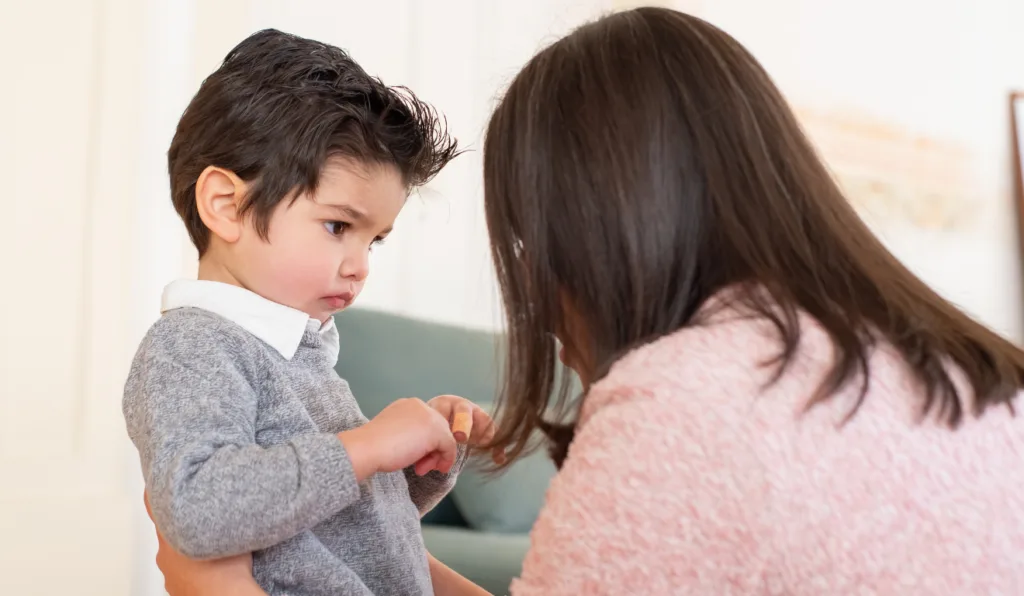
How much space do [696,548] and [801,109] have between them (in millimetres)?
3030

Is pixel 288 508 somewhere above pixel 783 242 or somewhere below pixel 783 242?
below

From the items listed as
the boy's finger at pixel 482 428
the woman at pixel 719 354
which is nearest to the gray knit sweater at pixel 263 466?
the boy's finger at pixel 482 428

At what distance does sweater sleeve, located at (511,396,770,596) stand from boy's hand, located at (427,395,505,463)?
0.44 metres

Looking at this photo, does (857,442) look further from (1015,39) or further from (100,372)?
(1015,39)

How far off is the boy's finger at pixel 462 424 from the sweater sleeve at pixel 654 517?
1.41 feet

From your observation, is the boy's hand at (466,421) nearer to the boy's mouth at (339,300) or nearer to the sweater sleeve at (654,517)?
the boy's mouth at (339,300)

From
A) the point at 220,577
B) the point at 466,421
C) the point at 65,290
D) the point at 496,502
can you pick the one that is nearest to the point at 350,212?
the point at 466,421

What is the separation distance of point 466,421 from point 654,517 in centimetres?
49

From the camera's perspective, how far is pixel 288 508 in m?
0.83

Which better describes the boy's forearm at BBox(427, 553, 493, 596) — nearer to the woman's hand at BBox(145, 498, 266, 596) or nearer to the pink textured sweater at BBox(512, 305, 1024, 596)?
the woman's hand at BBox(145, 498, 266, 596)

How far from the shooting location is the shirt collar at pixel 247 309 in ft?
3.33

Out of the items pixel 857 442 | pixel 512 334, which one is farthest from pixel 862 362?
pixel 512 334

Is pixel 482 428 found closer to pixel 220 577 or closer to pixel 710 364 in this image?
pixel 220 577

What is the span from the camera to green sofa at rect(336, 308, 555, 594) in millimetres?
1982
